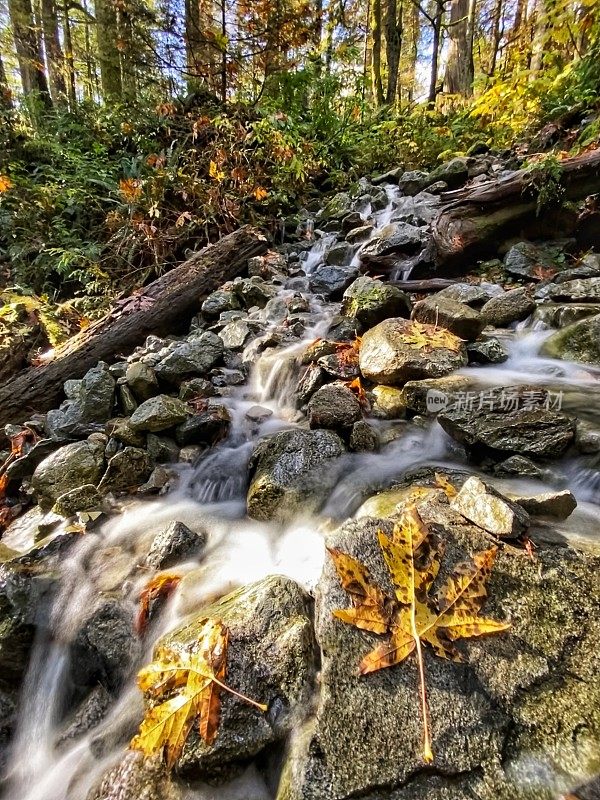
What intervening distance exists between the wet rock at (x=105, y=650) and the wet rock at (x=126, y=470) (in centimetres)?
133

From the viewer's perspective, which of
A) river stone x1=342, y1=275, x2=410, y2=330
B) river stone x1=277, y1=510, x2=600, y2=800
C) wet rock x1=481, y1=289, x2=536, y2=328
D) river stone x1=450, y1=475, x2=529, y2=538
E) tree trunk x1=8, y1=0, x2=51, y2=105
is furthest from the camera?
tree trunk x1=8, y1=0, x2=51, y2=105

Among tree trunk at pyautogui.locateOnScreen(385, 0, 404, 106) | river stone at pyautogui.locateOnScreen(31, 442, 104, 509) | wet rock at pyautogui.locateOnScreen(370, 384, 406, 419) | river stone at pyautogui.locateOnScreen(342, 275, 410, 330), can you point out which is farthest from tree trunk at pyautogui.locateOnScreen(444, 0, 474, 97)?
river stone at pyautogui.locateOnScreen(31, 442, 104, 509)

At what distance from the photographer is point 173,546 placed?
2926mm

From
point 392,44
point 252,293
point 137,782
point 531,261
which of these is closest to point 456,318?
point 531,261

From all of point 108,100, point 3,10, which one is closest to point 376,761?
point 108,100

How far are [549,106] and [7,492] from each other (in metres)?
11.1

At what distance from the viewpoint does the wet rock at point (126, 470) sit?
371 cm

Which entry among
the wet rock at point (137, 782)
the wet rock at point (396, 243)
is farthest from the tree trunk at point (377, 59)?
the wet rock at point (137, 782)

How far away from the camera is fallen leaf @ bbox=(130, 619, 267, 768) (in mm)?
1647

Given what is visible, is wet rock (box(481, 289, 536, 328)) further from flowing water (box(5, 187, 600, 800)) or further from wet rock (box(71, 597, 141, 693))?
wet rock (box(71, 597, 141, 693))

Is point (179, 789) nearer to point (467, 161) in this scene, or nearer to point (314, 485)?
point (314, 485)

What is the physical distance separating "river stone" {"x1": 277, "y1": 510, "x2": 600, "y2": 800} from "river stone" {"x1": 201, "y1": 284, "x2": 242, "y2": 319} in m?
5.18

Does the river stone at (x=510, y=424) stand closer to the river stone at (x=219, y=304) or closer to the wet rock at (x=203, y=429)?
the wet rock at (x=203, y=429)

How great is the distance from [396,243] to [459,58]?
10543mm
